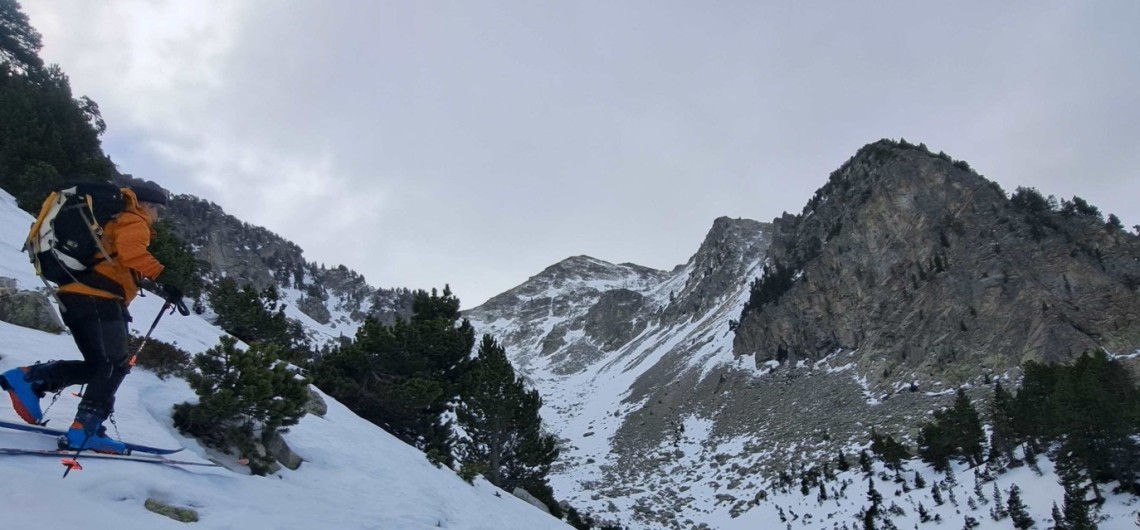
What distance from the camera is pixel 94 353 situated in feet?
16.1

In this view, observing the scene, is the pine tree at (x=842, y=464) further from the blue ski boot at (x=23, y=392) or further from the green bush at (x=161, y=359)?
the blue ski boot at (x=23, y=392)

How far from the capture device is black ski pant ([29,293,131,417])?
15.7 ft

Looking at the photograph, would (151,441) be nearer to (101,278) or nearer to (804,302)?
(101,278)

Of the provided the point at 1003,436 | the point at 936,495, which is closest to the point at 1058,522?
the point at 936,495

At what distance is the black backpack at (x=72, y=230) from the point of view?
4.67 m

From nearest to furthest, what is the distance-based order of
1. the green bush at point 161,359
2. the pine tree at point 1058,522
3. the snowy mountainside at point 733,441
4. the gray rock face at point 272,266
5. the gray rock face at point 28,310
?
the gray rock face at point 28,310
the green bush at point 161,359
the pine tree at point 1058,522
the snowy mountainside at point 733,441
the gray rock face at point 272,266

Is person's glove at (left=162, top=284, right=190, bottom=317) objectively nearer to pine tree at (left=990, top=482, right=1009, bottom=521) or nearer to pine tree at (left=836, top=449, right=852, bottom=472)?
pine tree at (left=990, top=482, right=1009, bottom=521)

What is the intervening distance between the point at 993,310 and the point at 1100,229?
11.8m

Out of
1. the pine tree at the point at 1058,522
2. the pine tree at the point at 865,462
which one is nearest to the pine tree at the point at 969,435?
the pine tree at the point at 865,462

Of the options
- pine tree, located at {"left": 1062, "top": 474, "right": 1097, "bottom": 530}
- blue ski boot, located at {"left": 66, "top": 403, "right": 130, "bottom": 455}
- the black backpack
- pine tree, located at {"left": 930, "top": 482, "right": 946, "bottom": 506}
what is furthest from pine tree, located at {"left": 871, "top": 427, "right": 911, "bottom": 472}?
the black backpack

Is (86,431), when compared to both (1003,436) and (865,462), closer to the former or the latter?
(1003,436)

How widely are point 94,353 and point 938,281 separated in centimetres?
5699

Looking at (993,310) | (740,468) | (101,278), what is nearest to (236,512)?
(101,278)

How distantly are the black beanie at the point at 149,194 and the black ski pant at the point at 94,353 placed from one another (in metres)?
0.94
